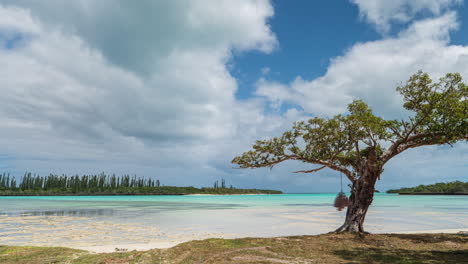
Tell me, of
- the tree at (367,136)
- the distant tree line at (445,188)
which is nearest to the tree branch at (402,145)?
the tree at (367,136)

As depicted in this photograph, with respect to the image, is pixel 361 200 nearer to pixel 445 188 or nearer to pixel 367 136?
pixel 367 136

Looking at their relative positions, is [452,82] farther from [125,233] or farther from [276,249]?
[125,233]

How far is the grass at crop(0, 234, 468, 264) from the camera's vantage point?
845cm

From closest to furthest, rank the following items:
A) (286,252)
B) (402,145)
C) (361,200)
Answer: (286,252), (402,145), (361,200)

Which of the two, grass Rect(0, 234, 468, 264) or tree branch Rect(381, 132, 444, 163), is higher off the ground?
tree branch Rect(381, 132, 444, 163)

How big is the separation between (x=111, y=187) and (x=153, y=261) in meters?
130

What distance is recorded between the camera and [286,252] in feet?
30.5

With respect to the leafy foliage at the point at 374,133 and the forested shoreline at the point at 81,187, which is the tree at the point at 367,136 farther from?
the forested shoreline at the point at 81,187

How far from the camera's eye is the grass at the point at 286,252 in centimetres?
845

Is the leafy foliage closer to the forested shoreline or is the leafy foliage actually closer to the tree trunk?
the tree trunk

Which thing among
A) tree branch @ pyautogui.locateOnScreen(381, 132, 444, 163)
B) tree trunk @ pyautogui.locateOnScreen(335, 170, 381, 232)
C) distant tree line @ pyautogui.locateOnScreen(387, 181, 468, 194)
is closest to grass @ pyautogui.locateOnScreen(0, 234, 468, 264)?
tree trunk @ pyautogui.locateOnScreen(335, 170, 381, 232)

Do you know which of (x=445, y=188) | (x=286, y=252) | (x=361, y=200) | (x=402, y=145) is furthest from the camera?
(x=445, y=188)

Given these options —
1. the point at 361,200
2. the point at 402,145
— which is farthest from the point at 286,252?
the point at 402,145

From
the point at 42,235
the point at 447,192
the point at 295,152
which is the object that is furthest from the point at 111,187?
the point at 447,192
